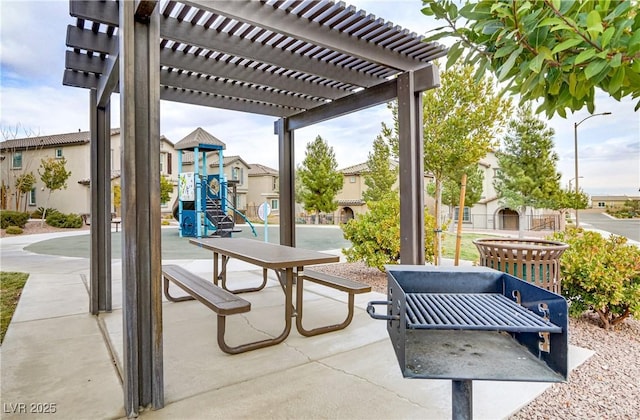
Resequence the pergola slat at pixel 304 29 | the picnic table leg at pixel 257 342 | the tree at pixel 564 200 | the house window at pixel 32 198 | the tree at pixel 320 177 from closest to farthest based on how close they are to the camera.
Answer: the pergola slat at pixel 304 29 → the picnic table leg at pixel 257 342 → the tree at pixel 564 200 → the house window at pixel 32 198 → the tree at pixel 320 177

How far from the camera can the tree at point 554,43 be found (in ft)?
2.90

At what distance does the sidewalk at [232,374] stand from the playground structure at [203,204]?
8.55 meters

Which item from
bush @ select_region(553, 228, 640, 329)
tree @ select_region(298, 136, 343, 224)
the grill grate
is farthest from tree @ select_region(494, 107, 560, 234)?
the grill grate

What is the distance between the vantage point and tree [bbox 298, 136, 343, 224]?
24.5 metres

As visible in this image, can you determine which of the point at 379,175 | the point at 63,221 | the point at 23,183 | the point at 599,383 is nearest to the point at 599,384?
the point at 599,383

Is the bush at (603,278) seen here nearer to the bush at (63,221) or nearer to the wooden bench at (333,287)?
the wooden bench at (333,287)

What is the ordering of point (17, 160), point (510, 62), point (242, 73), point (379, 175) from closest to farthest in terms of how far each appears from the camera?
1. point (510, 62)
2. point (242, 73)
3. point (17, 160)
4. point (379, 175)

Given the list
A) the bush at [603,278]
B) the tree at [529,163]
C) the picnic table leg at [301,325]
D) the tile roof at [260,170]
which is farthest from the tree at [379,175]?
the picnic table leg at [301,325]

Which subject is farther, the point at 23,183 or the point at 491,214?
the point at 491,214

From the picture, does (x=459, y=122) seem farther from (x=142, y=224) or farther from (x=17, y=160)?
(x=17, y=160)

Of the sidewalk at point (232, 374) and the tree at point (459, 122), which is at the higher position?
the tree at point (459, 122)

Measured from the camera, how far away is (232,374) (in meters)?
2.56

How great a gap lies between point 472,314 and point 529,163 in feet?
65.5

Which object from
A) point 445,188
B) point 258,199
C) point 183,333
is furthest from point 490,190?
point 183,333
